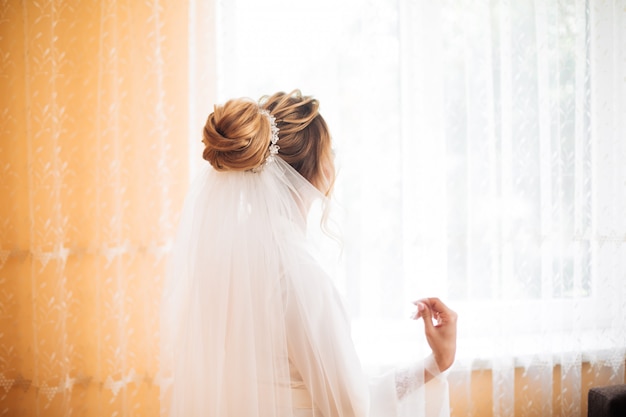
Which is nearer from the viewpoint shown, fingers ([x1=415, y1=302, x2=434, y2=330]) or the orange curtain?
fingers ([x1=415, y1=302, x2=434, y2=330])

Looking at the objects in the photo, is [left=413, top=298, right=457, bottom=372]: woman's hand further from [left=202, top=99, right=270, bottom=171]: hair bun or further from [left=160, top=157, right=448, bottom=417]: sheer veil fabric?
[left=202, top=99, right=270, bottom=171]: hair bun

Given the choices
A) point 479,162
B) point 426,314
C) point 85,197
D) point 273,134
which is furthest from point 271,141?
point 479,162

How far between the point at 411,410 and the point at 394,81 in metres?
1.31

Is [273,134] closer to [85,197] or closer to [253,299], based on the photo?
[253,299]

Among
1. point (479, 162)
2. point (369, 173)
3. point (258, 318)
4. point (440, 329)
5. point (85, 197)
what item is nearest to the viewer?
point (258, 318)

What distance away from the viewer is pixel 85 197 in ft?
5.74

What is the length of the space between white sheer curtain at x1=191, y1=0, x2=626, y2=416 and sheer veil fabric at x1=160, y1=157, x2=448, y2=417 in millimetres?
747

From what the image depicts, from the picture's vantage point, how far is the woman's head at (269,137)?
3.65ft

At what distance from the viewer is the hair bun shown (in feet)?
3.63

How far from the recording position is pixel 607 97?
6.93ft

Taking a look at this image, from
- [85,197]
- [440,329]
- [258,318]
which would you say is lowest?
[440,329]

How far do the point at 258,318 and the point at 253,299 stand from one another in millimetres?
47

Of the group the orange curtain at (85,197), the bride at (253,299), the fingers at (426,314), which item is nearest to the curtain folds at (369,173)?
the orange curtain at (85,197)

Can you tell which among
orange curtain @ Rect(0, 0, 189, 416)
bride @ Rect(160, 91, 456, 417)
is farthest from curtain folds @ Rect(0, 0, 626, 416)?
bride @ Rect(160, 91, 456, 417)
